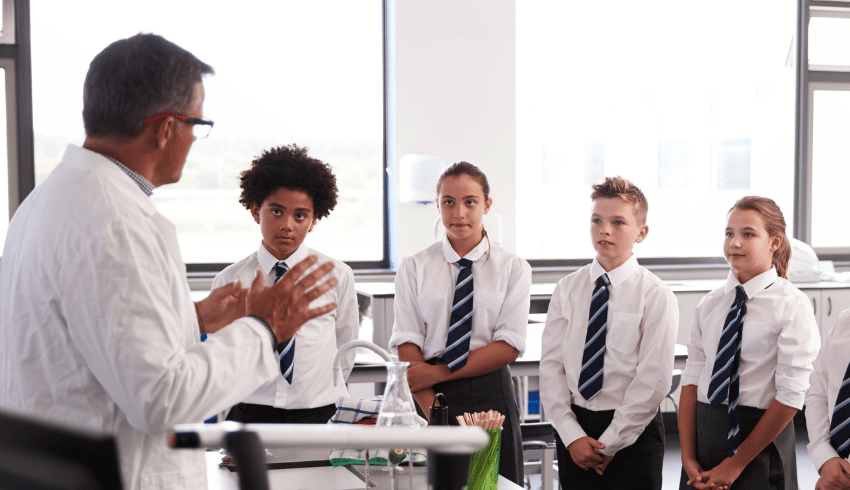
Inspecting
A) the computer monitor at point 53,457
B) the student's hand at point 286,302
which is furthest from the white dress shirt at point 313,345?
the computer monitor at point 53,457

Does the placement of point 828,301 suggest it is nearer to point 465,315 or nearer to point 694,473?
point 694,473

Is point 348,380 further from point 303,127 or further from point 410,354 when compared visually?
point 303,127

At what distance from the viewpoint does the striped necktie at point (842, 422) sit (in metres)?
1.90

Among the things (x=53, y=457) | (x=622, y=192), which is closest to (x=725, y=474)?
(x=622, y=192)

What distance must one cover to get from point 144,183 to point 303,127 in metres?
3.74

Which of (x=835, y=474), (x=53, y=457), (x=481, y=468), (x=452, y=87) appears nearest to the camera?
(x=53, y=457)

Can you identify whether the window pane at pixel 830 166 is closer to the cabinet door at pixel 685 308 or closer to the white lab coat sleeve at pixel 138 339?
the cabinet door at pixel 685 308

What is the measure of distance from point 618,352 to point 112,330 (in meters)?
1.60

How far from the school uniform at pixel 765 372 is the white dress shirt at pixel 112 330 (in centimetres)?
152

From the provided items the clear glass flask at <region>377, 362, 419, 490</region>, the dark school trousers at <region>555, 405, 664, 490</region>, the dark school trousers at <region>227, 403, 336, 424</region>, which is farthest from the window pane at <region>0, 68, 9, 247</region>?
the clear glass flask at <region>377, 362, 419, 490</region>

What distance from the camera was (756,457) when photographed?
6.89 feet

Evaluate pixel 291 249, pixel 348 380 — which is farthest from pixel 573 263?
pixel 291 249

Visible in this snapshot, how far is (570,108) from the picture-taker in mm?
5215

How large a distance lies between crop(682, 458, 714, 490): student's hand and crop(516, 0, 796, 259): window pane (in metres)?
3.02
